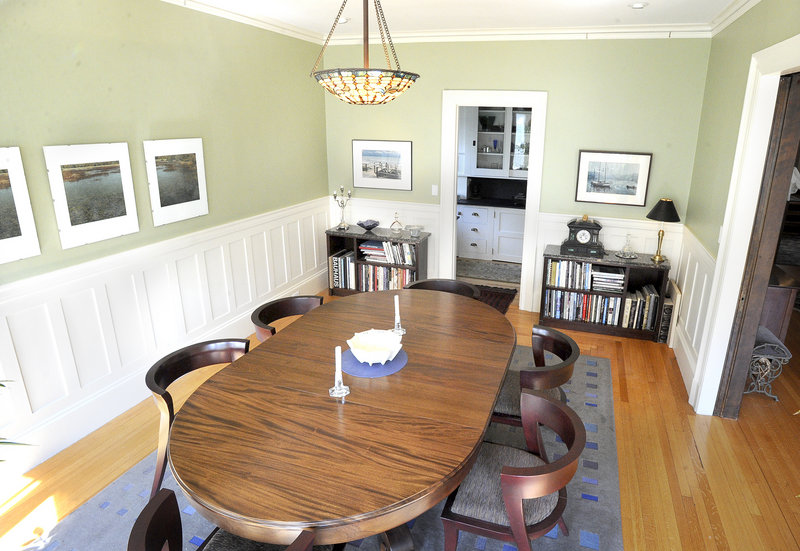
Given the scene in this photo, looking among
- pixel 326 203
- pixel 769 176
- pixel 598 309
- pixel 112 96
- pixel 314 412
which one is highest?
pixel 112 96

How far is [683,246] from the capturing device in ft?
14.8

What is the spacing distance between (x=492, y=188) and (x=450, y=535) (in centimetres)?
592

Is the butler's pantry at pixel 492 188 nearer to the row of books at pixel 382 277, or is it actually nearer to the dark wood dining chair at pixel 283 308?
the row of books at pixel 382 277

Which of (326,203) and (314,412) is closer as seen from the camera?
(314,412)

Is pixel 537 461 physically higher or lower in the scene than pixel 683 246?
lower

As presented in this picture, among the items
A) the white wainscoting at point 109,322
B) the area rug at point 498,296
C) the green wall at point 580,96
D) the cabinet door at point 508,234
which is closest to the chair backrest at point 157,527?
the white wainscoting at point 109,322

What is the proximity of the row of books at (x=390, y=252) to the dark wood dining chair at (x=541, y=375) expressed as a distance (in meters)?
2.54

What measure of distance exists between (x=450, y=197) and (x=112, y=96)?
3.24 metres

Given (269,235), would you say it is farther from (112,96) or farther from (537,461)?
(537,461)

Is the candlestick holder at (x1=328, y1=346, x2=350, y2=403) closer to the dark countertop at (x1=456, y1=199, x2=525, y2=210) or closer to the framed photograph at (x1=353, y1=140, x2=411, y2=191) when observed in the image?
the framed photograph at (x1=353, y1=140, x2=411, y2=191)

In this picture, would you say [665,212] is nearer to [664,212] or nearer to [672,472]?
[664,212]

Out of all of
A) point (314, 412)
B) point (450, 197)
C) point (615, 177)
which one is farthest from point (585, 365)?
point (314, 412)

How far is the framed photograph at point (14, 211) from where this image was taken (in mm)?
2531

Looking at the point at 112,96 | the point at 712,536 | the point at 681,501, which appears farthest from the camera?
the point at 112,96
